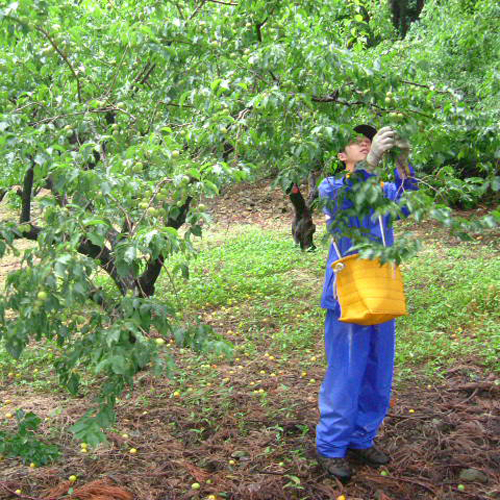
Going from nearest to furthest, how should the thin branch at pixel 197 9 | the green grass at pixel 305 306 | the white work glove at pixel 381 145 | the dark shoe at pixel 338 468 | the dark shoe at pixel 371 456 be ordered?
the white work glove at pixel 381 145, the dark shoe at pixel 338 468, the dark shoe at pixel 371 456, the thin branch at pixel 197 9, the green grass at pixel 305 306

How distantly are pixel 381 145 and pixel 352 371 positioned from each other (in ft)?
4.02

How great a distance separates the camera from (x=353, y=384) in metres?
3.08

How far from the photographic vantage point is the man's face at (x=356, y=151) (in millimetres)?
2998

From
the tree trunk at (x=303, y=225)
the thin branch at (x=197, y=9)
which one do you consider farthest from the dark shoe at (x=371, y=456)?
the tree trunk at (x=303, y=225)

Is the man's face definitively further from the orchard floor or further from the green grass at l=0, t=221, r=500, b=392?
the green grass at l=0, t=221, r=500, b=392

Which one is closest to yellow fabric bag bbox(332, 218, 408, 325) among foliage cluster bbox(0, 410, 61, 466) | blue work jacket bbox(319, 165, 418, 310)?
blue work jacket bbox(319, 165, 418, 310)

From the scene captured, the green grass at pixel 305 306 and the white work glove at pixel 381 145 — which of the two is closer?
the white work glove at pixel 381 145

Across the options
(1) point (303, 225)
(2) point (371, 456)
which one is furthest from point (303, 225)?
(2) point (371, 456)

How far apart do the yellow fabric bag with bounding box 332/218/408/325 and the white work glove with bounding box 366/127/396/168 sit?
48 cm

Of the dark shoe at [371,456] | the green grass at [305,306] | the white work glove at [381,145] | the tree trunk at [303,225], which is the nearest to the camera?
the white work glove at [381,145]

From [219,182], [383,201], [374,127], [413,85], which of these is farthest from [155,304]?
[413,85]

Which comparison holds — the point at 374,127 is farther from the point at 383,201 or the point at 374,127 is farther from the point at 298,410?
the point at 298,410

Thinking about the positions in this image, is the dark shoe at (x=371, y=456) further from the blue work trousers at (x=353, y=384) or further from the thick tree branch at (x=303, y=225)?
the thick tree branch at (x=303, y=225)

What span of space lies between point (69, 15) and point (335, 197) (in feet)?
8.20
